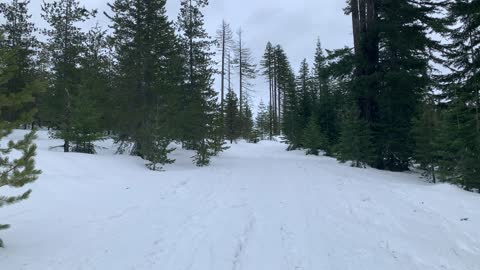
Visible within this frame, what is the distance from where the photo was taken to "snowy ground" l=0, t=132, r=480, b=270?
4.62 m

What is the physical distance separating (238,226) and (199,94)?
16895 mm

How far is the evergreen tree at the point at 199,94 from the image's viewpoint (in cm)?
1817

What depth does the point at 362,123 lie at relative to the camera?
1557 cm

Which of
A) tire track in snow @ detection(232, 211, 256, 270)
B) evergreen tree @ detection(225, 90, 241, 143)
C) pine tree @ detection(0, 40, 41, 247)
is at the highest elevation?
evergreen tree @ detection(225, 90, 241, 143)

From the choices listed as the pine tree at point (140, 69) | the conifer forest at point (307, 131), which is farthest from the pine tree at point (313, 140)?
the pine tree at point (140, 69)

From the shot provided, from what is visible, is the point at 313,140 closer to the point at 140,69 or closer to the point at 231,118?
the point at 140,69

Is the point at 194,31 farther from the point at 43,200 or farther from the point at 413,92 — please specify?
the point at 43,200

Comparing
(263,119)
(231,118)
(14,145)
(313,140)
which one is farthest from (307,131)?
(263,119)

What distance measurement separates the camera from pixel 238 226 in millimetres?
6074

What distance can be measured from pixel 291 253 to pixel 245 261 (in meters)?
0.72

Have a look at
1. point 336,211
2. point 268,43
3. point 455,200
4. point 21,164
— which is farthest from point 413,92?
point 268,43

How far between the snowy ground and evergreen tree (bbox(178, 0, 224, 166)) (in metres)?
7.46

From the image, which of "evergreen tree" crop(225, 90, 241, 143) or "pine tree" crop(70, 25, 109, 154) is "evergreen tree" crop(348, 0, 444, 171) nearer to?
"pine tree" crop(70, 25, 109, 154)

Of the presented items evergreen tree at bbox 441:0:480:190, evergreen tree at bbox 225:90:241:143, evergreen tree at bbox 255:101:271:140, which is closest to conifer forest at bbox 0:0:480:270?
evergreen tree at bbox 441:0:480:190
